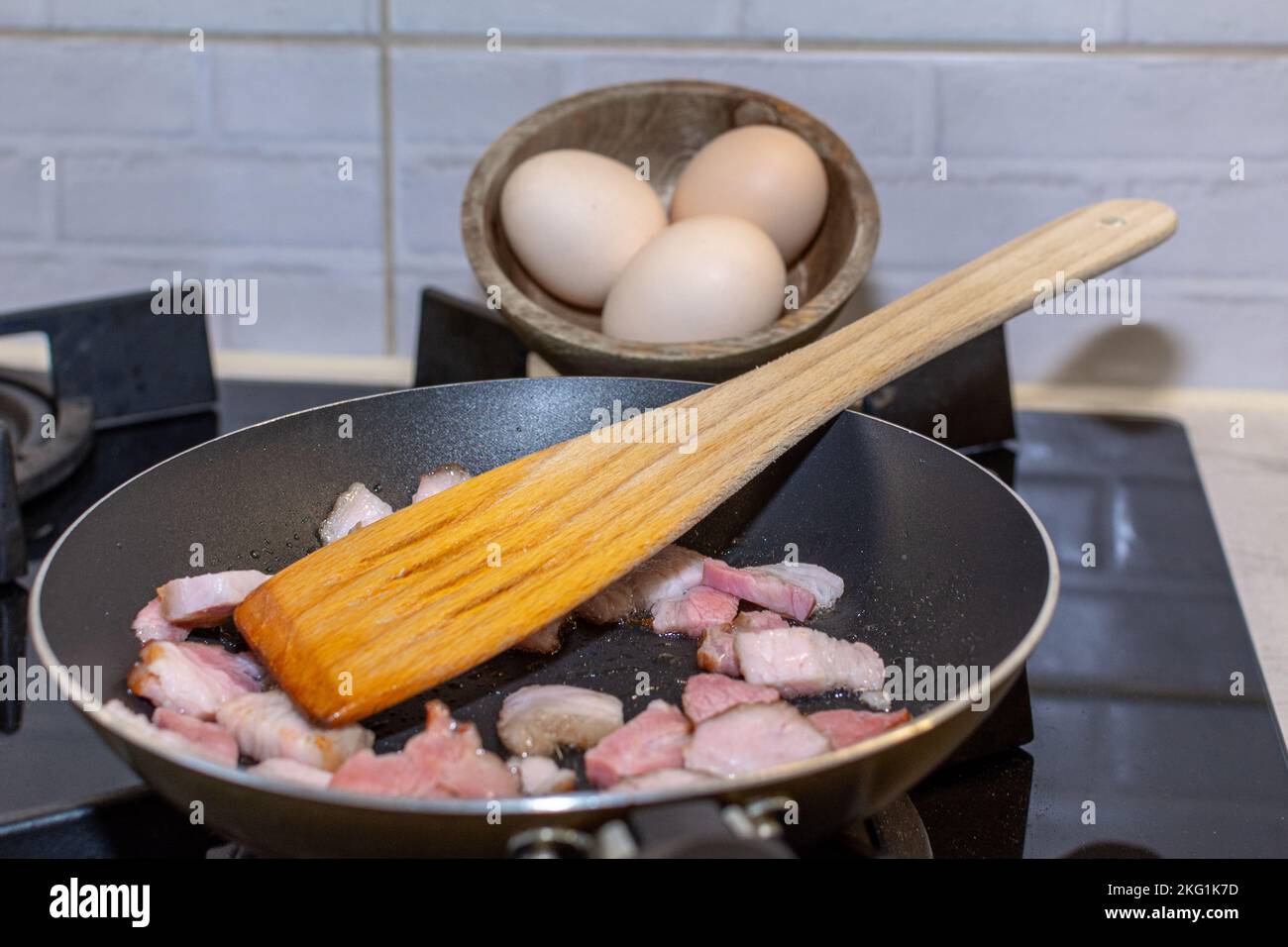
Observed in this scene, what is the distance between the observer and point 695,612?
2.58 ft

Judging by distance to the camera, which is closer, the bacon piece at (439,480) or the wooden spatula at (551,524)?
the wooden spatula at (551,524)

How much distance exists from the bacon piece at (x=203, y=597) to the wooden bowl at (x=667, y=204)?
0.31 meters

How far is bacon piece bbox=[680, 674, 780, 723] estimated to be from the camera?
2.25ft

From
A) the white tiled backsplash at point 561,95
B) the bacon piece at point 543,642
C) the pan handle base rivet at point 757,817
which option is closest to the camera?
the pan handle base rivet at point 757,817

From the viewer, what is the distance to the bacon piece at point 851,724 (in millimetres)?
625

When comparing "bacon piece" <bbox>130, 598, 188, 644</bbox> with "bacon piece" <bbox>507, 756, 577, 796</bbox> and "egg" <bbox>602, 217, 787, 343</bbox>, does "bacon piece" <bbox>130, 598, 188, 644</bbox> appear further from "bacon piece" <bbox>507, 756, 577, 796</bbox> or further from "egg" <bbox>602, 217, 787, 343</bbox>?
"egg" <bbox>602, 217, 787, 343</bbox>

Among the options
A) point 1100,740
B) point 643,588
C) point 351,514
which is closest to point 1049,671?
point 1100,740

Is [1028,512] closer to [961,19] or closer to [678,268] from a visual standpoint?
[678,268]

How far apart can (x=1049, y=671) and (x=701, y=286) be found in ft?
1.21

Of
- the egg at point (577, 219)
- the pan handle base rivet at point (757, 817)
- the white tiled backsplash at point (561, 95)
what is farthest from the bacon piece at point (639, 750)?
the white tiled backsplash at point (561, 95)

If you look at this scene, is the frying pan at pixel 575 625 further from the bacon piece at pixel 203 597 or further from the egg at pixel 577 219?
the egg at pixel 577 219

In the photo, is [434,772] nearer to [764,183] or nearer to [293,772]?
[293,772]

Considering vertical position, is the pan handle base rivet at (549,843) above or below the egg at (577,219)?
below

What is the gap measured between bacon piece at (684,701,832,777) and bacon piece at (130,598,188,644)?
318 mm
